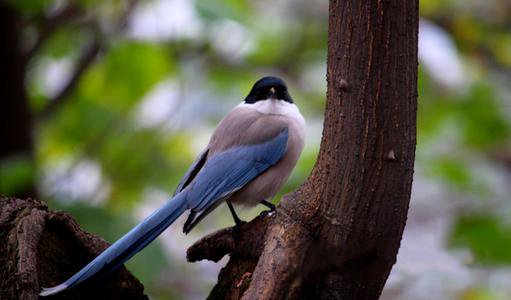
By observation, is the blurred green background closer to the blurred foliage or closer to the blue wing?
the blurred foliage

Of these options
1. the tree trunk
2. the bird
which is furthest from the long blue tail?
the tree trunk

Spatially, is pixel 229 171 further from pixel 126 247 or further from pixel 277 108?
pixel 126 247

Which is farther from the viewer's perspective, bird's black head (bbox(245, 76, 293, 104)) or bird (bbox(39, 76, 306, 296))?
bird's black head (bbox(245, 76, 293, 104))

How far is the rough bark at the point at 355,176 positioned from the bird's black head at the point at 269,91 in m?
1.18

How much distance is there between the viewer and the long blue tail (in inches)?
97.8

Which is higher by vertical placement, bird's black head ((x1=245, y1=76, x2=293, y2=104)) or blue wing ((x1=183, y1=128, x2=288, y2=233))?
bird's black head ((x1=245, y1=76, x2=293, y2=104))

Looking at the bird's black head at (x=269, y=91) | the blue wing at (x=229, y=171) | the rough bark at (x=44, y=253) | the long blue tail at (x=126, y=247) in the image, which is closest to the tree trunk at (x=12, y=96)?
the bird's black head at (x=269, y=91)

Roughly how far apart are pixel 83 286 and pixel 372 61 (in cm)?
102

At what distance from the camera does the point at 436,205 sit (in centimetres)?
623

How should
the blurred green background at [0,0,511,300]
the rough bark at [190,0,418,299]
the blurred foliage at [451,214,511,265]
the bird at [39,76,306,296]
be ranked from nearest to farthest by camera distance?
the rough bark at [190,0,418,299]
the bird at [39,76,306,296]
the blurred foliage at [451,214,511,265]
the blurred green background at [0,0,511,300]

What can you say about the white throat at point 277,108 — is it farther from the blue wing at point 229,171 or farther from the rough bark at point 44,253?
the rough bark at point 44,253

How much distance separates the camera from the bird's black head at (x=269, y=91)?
3.68 meters

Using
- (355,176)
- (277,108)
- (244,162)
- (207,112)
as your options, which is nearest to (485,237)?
(277,108)

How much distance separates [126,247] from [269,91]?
1262mm
